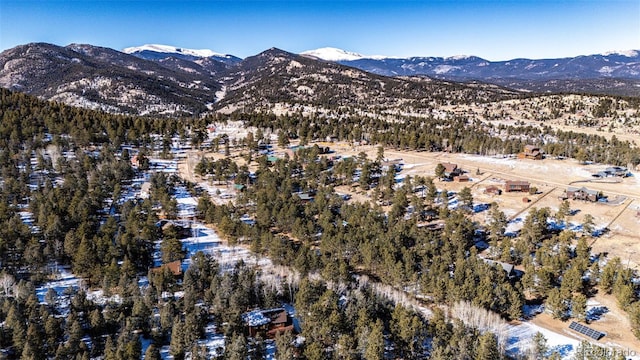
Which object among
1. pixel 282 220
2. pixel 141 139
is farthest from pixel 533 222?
pixel 141 139

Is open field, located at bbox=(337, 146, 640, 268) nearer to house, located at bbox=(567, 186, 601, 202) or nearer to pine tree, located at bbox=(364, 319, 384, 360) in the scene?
house, located at bbox=(567, 186, 601, 202)

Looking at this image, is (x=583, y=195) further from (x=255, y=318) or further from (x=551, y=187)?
(x=255, y=318)

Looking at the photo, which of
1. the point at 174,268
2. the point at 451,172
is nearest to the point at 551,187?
the point at 451,172

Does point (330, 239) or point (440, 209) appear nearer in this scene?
point (330, 239)

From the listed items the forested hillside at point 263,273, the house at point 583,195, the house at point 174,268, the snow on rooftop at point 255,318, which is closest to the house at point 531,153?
the house at point 583,195

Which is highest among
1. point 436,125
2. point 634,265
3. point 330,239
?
point 436,125

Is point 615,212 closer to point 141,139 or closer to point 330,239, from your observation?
point 330,239

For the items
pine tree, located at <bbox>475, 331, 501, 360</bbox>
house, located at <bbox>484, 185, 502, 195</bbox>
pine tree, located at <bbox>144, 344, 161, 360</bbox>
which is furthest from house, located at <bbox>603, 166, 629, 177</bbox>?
pine tree, located at <bbox>144, 344, 161, 360</bbox>
